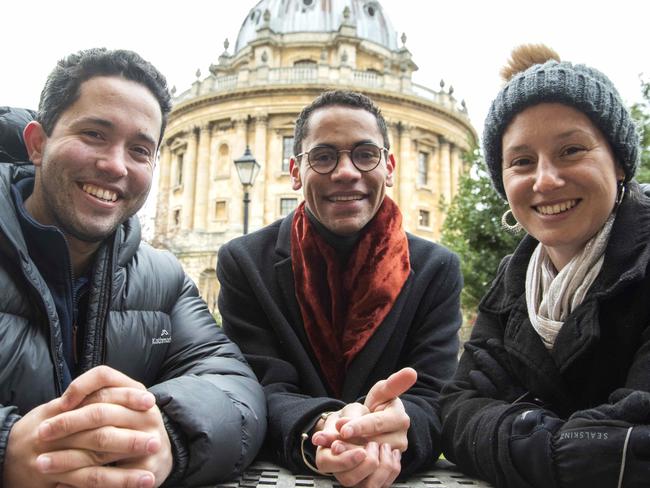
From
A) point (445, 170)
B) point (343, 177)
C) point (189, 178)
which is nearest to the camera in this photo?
point (343, 177)

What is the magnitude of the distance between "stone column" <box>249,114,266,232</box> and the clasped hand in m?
37.3

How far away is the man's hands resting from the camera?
6.03ft

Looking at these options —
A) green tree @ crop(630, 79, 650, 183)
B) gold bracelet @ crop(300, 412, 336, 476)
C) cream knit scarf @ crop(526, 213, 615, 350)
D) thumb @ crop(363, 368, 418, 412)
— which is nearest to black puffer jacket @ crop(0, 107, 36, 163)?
gold bracelet @ crop(300, 412, 336, 476)

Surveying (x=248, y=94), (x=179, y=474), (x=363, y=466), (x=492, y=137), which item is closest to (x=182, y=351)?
(x=179, y=474)

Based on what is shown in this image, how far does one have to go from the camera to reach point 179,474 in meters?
2.22

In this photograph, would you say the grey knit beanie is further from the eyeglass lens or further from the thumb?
the thumb

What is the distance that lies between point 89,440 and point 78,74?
6.12 ft

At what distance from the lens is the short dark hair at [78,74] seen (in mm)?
2887

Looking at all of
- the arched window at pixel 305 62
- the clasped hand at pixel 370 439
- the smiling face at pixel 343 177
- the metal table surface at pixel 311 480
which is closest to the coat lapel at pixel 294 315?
the smiling face at pixel 343 177

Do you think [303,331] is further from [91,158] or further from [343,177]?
[91,158]

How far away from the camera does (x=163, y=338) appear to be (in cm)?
304

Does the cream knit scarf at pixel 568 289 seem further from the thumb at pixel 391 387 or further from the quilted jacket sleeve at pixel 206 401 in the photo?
the quilted jacket sleeve at pixel 206 401

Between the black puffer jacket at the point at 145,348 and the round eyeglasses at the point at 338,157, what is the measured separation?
3.33 ft

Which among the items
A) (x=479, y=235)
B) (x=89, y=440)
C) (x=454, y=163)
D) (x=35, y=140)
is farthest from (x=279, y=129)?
(x=89, y=440)
